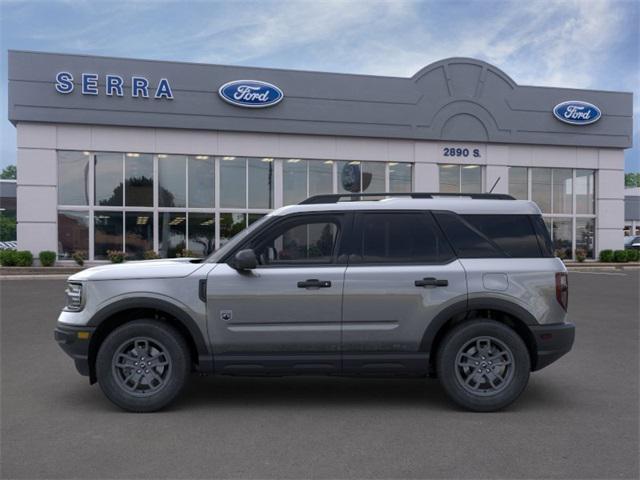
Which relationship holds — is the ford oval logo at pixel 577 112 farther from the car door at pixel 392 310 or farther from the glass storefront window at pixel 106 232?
the car door at pixel 392 310

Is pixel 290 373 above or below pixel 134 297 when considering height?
below

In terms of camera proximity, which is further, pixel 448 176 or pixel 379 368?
pixel 448 176

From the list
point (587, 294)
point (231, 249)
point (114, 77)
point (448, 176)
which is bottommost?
point (587, 294)

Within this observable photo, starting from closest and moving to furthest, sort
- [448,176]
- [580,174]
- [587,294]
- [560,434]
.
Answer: [560,434], [587,294], [448,176], [580,174]

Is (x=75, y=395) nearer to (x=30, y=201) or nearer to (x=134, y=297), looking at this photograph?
(x=134, y=297)

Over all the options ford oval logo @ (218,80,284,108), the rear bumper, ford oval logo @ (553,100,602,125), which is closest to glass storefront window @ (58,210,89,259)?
ford oval logo @ (218,80,284,108)

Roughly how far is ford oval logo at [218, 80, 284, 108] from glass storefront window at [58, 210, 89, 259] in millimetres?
8016

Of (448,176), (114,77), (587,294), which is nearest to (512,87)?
(448,176)

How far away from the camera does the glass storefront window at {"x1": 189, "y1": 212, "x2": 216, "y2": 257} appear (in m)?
25.6

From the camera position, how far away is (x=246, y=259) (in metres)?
5.00

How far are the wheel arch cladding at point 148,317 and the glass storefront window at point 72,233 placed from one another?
20668 mm

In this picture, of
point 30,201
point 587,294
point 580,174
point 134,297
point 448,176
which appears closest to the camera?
point 134,297

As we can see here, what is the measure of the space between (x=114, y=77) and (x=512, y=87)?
18.9 m

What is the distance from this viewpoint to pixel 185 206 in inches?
1005
